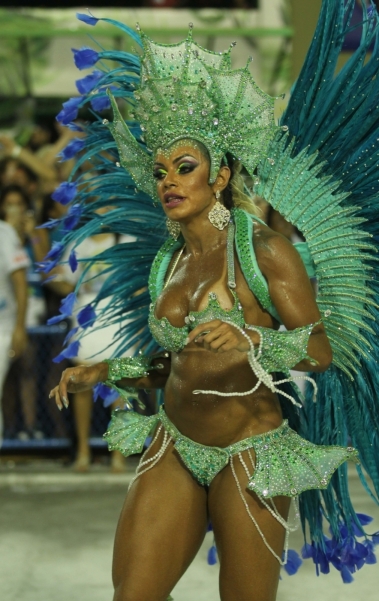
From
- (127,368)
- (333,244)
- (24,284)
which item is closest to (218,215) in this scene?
(333,244)

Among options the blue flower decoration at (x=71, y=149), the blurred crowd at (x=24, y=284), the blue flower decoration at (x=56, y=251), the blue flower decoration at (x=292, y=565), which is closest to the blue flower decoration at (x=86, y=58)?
the blue flower decoration at (x=71, y=149)

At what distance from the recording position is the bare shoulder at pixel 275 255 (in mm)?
2445

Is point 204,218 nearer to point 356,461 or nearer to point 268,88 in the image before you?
point 356,461

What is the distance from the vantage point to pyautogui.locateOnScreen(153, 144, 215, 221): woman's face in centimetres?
252

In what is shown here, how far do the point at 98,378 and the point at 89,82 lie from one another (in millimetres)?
986

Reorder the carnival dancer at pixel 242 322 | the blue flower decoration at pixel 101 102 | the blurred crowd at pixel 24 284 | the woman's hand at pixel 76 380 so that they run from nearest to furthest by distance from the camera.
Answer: the carnival dancer at pixel 242 322
the woman's hand at pixel 76 380
the blue flower decoration at pixel 101 102
the blurred crowd at pixel 24 284

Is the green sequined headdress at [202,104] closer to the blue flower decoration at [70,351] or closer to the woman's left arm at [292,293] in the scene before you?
the woman's left arm at [292,293]

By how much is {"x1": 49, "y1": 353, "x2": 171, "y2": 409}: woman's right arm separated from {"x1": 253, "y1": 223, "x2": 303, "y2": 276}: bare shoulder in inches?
20.4

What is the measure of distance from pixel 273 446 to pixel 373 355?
1.68 ft

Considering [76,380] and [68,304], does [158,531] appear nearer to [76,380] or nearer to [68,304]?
[76,380]

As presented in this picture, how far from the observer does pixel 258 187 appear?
288 cm

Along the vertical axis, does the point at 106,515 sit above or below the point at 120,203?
below

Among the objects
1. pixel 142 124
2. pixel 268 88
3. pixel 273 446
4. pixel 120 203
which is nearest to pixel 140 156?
pixel 142 124

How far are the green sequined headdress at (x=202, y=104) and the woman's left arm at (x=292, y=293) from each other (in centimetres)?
27
